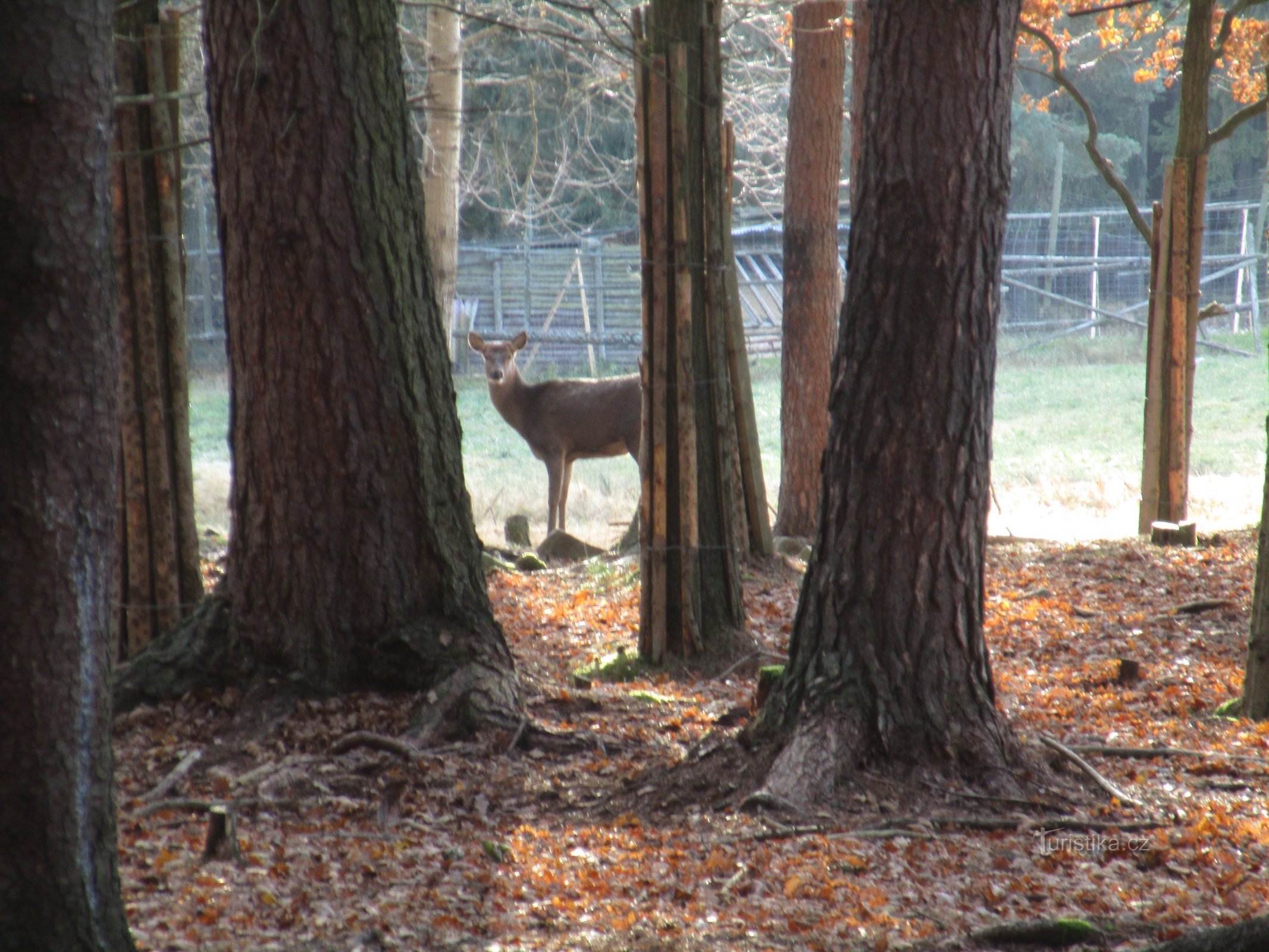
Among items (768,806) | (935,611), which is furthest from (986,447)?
(768,806)

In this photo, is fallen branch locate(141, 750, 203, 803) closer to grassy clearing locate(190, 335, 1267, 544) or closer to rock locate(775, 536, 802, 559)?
rock locate(775, 536, 802, 559)

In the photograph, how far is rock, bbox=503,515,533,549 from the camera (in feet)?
36.7

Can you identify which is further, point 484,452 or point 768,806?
point 484,452

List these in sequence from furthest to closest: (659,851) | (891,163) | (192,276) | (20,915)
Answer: (192,276) < (891,163) < (659,851) < (20,915)

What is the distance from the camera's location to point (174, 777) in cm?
432

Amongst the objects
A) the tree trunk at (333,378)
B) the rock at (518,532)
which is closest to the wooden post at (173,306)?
the tree trunk at (333,378)

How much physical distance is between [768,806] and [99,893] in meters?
2.19

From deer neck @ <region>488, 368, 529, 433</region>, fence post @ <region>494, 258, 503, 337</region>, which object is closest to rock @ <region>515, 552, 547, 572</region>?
deer neck @ <region>488, 368, 529, 433</region>

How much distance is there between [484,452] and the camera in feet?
61.9

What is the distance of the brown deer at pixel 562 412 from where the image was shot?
12297 mm

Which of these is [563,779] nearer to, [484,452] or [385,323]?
[385,323]

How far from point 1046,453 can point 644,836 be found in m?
16.0

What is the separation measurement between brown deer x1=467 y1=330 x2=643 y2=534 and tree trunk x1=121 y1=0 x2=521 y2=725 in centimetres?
699

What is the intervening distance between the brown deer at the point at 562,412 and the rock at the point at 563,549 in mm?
1454
